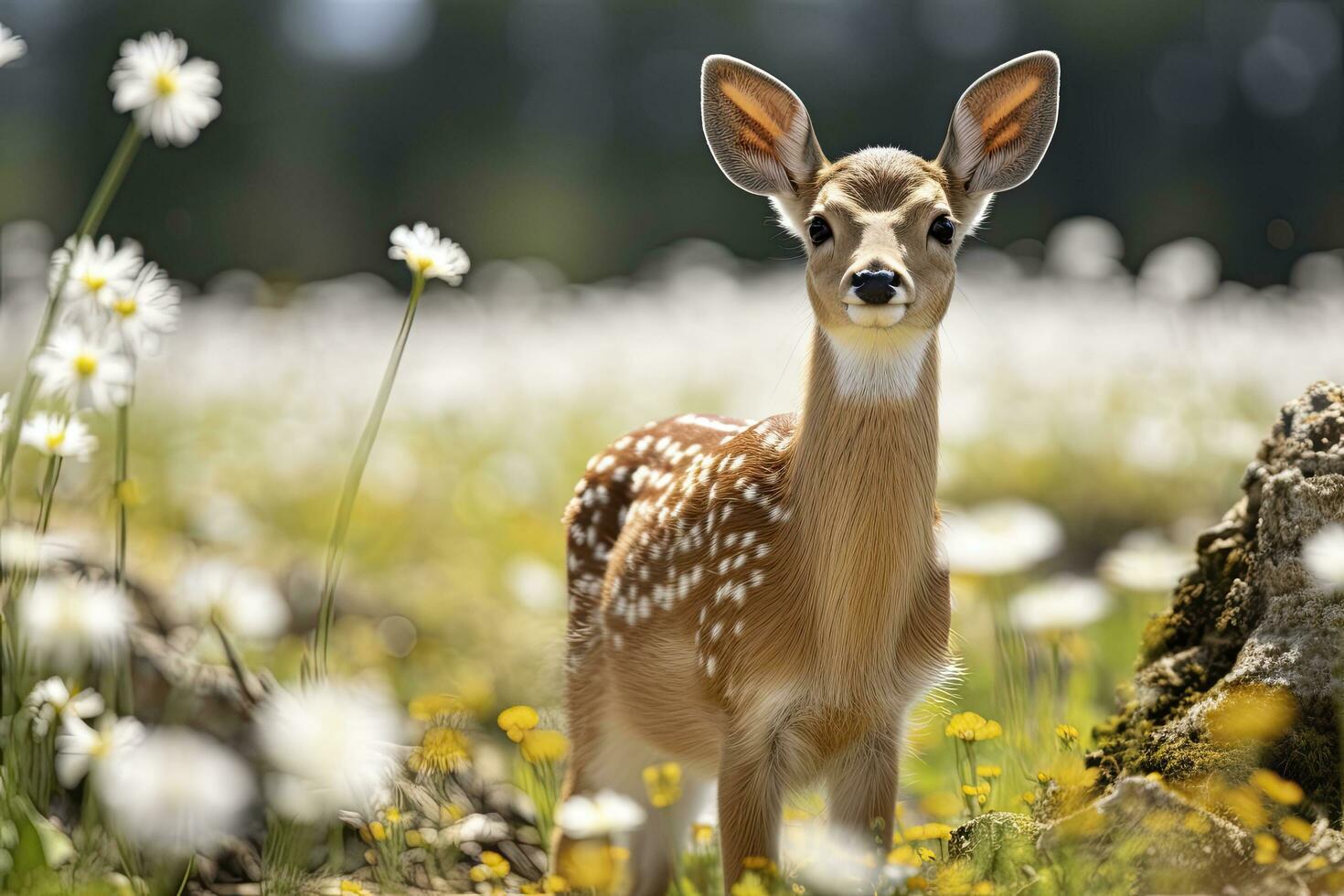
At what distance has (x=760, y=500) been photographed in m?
3.53

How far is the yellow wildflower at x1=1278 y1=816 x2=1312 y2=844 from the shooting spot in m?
2.73

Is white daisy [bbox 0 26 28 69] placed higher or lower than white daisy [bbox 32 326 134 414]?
higher

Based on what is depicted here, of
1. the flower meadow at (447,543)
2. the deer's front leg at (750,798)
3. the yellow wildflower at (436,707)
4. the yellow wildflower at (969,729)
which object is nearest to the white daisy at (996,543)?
the flower meadow at (447,543)

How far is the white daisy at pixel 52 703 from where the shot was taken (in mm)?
2885

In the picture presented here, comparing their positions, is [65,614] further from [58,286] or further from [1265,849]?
[1265,849]

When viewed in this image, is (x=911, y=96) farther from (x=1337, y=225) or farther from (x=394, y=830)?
(x=394, y=830)

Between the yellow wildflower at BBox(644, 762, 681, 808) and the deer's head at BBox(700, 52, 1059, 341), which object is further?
the deer's head at BBox(700, 52, 1059, 341)

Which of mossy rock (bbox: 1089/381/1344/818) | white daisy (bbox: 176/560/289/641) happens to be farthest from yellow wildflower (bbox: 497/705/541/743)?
mossy rock (bbox: 1089/381/1344/818)

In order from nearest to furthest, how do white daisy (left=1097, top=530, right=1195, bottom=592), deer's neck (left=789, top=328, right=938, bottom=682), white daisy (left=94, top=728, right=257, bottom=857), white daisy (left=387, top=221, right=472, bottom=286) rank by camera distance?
1. white daisy (left=94, top=728, right=257, bottom=857)
2. white daisy (left=387, top=221, right=472, bottom=286)
3. deer's neck (left=789, top=328, right=938, bottom=682)
4. white daisy (left=1097, top=530, right=1195, bottom=592)

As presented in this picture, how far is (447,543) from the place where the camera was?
24.8ft

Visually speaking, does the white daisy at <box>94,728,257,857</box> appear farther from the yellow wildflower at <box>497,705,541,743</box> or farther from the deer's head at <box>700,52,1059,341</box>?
the deer's head at <box>700,52,1059,341</box>

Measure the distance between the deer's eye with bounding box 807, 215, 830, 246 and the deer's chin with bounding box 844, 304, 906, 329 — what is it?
1.18 ft

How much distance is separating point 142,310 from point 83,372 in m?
0.18

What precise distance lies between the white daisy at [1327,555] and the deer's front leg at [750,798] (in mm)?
1242
